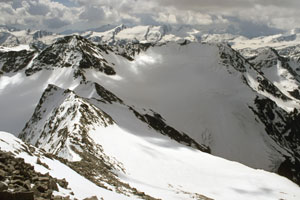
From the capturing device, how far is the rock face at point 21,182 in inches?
431

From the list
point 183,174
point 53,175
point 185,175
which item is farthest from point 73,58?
point 53,175

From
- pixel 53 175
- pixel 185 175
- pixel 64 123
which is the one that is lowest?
pixel 53 175

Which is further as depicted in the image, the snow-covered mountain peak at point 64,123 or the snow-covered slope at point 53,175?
the snow-covered mountain peak at point 64,123

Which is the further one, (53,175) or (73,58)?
(73,58)

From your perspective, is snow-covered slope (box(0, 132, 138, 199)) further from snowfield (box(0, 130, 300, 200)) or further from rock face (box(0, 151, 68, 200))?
snowfield (box(0, 130, 300, 200))

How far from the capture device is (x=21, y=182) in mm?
12516

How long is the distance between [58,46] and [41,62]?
14.9m

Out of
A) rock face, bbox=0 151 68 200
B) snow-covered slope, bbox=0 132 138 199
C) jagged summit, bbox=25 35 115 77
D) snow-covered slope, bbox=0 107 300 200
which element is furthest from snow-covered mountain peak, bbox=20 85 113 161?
jagged summit, bbox=25 35 115 77

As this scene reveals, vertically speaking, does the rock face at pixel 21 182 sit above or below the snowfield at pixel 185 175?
below

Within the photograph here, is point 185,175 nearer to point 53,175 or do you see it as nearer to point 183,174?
→ point 183,174

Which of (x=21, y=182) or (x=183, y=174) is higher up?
(x=183, y=174)

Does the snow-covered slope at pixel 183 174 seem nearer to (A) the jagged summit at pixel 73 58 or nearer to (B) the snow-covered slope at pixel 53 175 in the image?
(B) the snow-covered slope at pixel 53 175

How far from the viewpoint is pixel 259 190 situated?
159 feet

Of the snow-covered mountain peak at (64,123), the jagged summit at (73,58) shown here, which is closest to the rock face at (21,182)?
the snow-covered mountain peak at (64,123)
